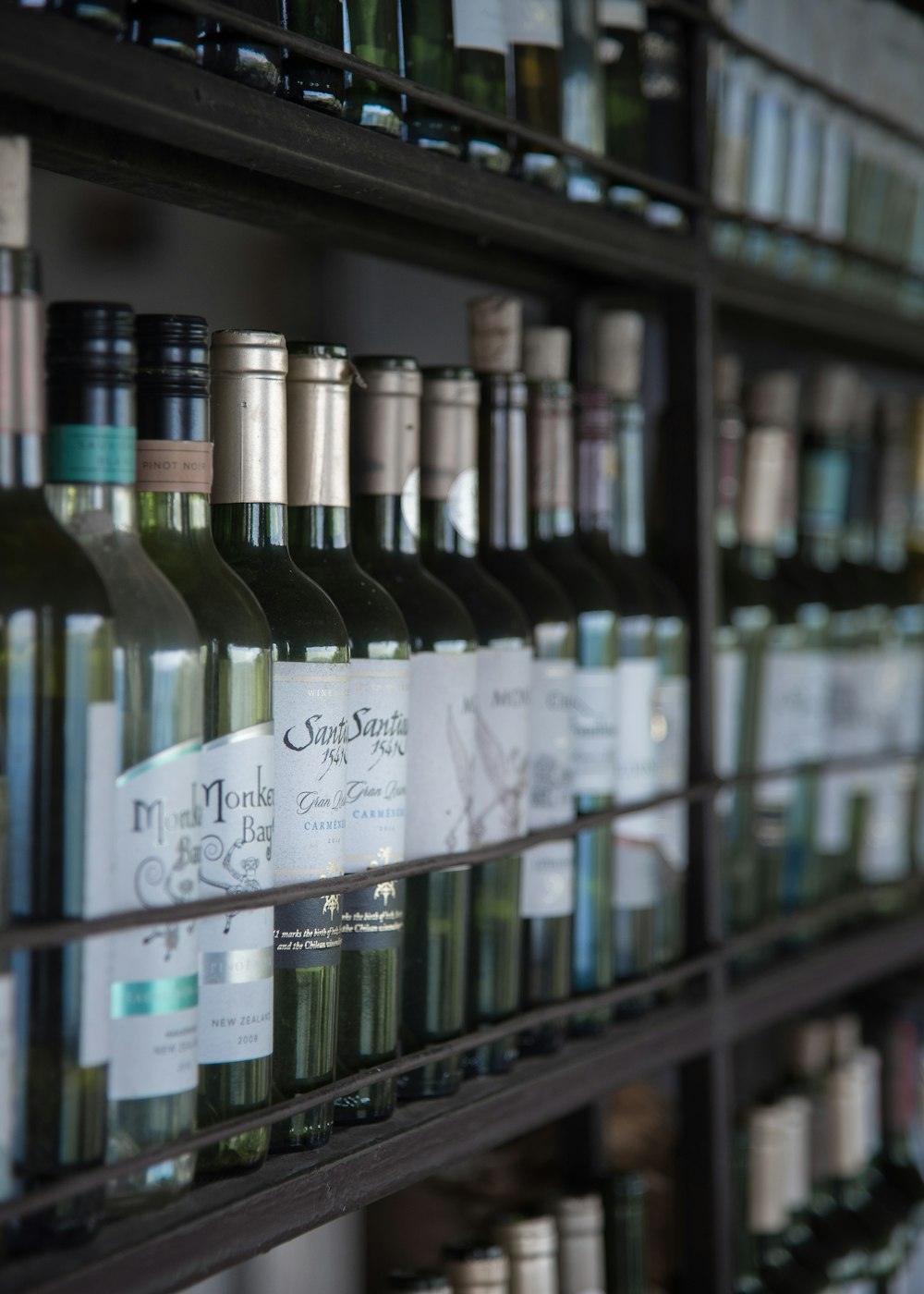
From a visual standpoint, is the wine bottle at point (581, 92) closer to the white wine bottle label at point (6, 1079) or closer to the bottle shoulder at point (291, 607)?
the bottle shoulder at point (291, 607)

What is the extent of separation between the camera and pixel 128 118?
0.65 m

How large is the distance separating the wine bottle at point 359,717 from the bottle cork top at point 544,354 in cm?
26

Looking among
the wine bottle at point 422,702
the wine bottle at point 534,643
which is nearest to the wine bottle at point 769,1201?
the wine bottle at point 534,643

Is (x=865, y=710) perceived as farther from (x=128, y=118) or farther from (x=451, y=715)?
(x=128, y=118)

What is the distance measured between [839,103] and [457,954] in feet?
2.66

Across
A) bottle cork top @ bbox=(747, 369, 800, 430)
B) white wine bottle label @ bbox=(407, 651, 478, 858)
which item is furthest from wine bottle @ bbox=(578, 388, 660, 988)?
bottle cork top @ bbox=(747, 369, 800, 430)

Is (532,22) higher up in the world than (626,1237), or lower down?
higher up

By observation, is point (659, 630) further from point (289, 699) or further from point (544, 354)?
point (289, 699)

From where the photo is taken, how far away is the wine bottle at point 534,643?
960 millimetres

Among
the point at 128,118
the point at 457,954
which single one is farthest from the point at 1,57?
the point at 457,954

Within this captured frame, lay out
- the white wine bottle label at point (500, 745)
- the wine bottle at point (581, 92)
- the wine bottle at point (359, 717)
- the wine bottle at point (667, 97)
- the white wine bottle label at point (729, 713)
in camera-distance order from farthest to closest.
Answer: the white wine bottle label at point (729, 713) < the wine bottle at point (667, 97) < the wine bottle at point (581, 92) < the white wine bottle label at point (500, 745) < the wine bottle at point (359, 717)

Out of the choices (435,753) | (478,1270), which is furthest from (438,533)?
(478,1270)

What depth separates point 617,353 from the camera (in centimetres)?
112

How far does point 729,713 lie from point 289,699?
0.59m
